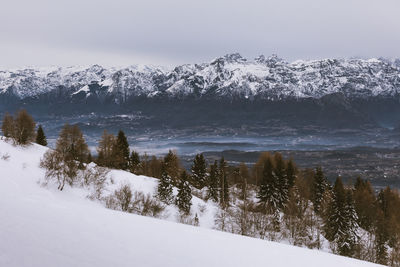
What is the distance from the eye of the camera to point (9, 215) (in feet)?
34.4

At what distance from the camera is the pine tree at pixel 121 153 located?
67.3 meters

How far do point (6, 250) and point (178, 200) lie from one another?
4975cm

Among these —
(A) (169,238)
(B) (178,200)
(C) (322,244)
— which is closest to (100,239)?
(A) (169,238)

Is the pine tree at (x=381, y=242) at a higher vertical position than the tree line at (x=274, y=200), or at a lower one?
lower

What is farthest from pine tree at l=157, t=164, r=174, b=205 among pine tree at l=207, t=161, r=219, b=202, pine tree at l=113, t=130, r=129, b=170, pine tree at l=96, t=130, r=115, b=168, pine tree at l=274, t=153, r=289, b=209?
pine tree at l=274, t=153, r=289, b=209

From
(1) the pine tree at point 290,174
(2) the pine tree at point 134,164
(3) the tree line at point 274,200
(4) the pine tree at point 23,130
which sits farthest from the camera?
(2) the pine tree at point 134,164

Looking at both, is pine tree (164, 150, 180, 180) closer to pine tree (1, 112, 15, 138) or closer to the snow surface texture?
pine tree (1, 112, 15, 138)

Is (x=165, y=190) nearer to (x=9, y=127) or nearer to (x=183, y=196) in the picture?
(x=183, y=196)

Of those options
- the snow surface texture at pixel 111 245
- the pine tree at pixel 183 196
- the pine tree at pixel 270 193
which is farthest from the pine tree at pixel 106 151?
the snow surface texture at pixel 111 245

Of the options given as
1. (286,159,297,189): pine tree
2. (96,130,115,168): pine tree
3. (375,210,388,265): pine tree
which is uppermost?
(96,130,115,168): pine tree

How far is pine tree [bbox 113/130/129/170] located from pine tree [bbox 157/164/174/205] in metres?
14.0

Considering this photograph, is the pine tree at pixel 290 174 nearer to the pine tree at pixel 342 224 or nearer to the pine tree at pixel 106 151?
the pine tree at pixel 342 224

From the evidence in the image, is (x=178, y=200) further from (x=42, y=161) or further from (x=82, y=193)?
(x=42, y=161)

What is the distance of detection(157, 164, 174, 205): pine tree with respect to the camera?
5575 cm
